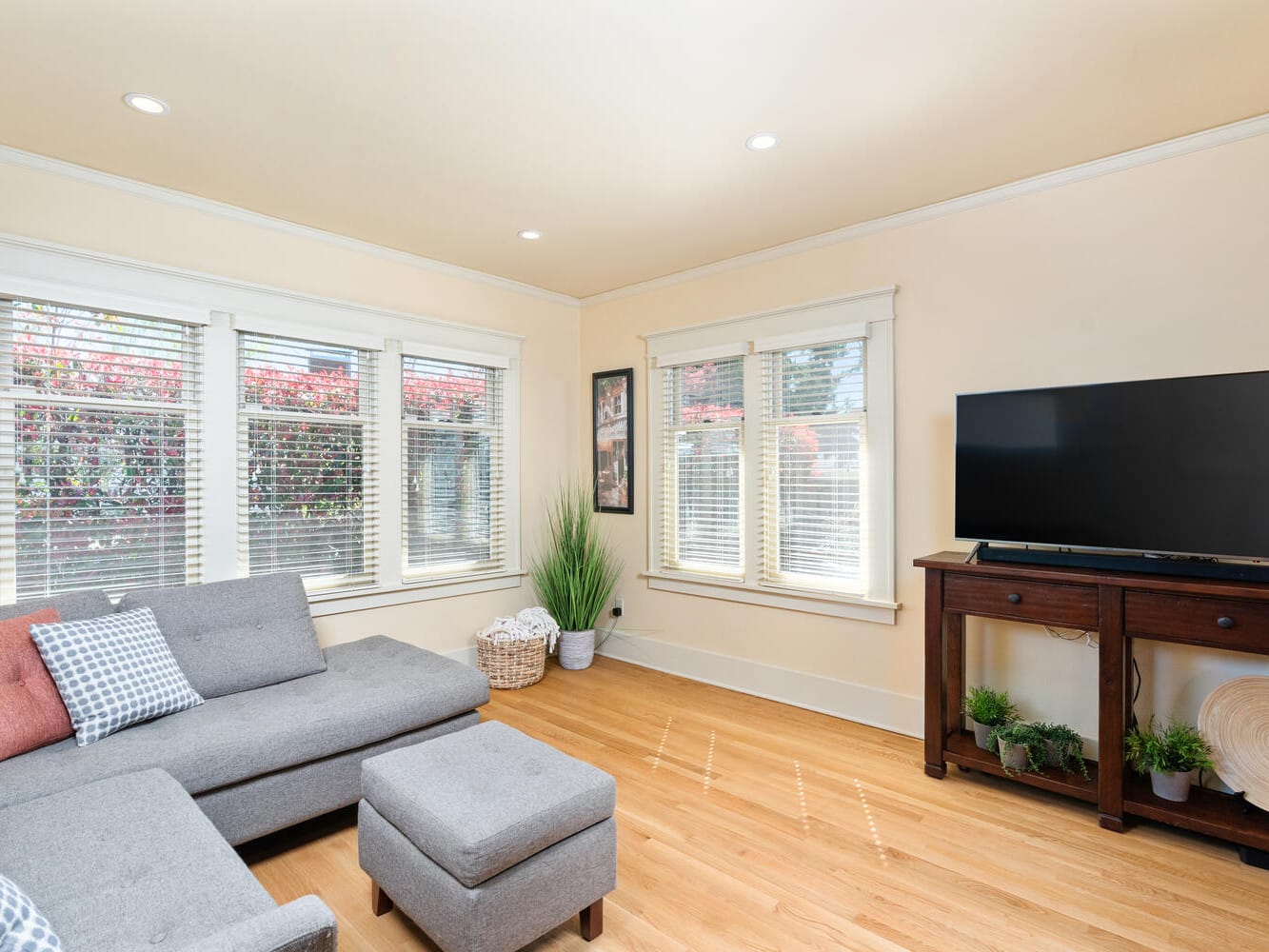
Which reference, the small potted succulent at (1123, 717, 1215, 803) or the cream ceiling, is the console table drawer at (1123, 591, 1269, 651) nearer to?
the small potted succulent at (1123, 717, 1215, 803)

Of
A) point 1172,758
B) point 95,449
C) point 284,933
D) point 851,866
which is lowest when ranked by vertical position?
point 851,866

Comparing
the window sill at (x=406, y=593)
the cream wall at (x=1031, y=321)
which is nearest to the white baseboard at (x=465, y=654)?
the window sill at (x=406, y=593)

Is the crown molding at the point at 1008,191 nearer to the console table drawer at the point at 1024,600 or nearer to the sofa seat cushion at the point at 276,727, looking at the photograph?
the console table drawer at the point at 1024,600

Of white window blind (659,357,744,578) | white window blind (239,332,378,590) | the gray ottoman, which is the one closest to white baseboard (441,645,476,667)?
white window blind (239,332,378,590)

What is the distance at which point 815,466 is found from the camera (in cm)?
370

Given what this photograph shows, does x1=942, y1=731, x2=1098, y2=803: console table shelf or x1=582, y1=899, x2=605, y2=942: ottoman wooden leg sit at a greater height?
x1=942, y1=731, x2=1098, y2=803: console table shelf

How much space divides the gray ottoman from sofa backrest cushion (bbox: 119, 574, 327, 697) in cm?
108

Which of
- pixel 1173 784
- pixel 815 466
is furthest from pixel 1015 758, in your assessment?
pixel 815 466

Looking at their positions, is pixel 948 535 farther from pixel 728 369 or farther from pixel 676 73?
pixel 676 73

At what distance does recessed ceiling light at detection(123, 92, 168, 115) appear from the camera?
90.7 inches

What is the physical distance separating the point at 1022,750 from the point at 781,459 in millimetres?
1864

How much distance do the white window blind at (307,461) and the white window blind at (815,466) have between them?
238 centimetres

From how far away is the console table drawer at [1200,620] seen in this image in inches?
85.0

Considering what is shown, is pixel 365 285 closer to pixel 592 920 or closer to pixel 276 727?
pixel 276 727
